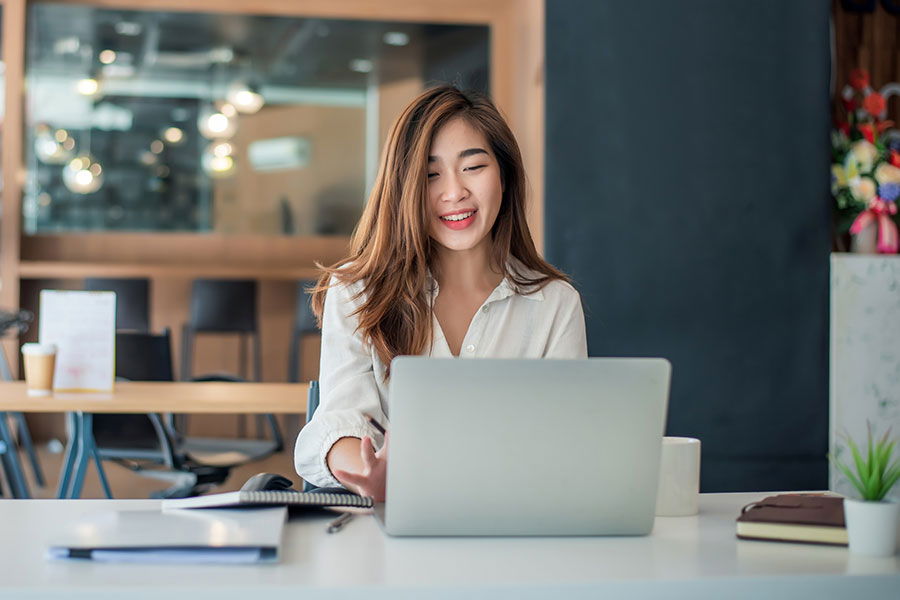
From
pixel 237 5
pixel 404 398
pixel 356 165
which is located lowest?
pixel 404 398

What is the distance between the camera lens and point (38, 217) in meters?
6.97

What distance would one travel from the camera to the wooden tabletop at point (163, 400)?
307 cm

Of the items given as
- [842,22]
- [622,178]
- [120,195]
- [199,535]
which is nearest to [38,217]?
[120,195]

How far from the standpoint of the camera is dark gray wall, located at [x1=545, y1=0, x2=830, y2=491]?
387 cm

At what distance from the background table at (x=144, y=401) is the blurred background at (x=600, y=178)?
3.34 feet

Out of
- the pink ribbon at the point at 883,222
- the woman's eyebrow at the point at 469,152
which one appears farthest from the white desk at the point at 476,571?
the pink ribbon at the point at 883,222

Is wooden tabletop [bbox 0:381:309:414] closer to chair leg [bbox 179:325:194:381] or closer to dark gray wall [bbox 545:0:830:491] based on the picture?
dark gray wall [bbox 545:0:830:491]

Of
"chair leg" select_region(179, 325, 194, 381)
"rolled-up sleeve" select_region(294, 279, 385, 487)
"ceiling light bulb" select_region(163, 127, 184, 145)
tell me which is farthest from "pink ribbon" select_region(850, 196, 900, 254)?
"ceiling light bulb" select_region(163, 127, 184, 145)

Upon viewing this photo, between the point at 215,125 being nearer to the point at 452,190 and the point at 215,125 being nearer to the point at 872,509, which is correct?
the point at 452,190

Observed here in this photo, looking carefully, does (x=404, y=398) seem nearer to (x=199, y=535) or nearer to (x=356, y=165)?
(x=199, y=535)

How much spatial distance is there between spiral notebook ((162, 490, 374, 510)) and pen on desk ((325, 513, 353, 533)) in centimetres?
3

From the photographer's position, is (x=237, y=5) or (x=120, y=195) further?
(x=120, y=195)

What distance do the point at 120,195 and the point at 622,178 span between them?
14.4 feet

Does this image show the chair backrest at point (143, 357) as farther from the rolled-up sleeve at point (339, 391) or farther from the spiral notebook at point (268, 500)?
the spiral notebook at point (268, 500)
